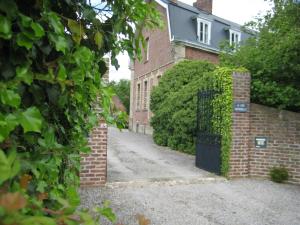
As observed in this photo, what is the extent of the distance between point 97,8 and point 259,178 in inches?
298

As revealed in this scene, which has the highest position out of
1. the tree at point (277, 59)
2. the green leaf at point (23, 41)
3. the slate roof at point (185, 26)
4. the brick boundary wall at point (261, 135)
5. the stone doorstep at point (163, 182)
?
the slate roof at point (185, 26)

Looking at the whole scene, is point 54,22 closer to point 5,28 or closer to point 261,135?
point 5,28

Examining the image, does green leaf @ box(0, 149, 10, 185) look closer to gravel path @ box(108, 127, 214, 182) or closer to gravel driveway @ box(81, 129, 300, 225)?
gravel driveway @ box(81, 129, 300, 225)

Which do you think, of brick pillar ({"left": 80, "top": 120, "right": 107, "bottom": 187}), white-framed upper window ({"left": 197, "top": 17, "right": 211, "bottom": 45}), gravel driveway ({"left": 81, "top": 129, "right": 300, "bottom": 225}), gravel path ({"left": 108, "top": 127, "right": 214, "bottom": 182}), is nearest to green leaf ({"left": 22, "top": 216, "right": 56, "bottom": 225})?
gravel driveway ({"left": 81, "top": 129, "right": 300, "bottom": 225})

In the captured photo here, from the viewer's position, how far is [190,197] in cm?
676

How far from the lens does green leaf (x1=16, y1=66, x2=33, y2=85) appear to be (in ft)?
4.12

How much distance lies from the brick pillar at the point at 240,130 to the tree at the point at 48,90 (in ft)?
21.7

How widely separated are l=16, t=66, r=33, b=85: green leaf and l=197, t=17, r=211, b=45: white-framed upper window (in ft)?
66.9

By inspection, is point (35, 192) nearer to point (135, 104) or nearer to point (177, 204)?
point (177, 204)

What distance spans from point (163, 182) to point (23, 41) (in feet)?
22.0

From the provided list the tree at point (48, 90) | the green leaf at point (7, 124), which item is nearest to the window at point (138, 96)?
the tree at point (48, 90)

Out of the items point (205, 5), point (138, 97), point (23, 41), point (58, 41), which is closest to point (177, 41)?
point (205, 5)

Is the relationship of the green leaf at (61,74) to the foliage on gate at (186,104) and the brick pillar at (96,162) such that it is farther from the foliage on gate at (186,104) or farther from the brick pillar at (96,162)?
the foliage on gate at (186,104)

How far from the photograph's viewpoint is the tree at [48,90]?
101cm
